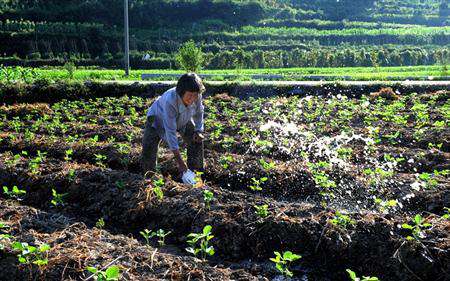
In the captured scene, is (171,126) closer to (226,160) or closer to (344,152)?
(226,160)

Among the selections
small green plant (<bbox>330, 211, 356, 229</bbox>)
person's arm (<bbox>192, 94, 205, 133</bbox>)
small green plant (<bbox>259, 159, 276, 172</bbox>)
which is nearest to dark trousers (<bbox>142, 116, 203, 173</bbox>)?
person's arm (<bbox>192, 94, 205, 133</bbox>)

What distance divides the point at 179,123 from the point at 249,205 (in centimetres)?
146

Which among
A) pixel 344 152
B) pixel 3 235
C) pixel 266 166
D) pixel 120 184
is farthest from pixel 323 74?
pixel 3 235

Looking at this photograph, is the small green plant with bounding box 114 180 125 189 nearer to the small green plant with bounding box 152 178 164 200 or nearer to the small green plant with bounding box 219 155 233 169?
the small green plant with bounding box 152 178 164 200

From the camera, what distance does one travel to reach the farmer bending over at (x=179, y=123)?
5.27 m

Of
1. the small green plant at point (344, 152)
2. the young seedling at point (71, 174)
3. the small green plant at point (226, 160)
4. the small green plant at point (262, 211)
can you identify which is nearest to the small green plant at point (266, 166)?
the small green plant at point (226, 160)

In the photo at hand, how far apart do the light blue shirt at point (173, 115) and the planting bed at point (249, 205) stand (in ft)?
1.77

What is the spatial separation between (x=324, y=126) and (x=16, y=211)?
235 inches

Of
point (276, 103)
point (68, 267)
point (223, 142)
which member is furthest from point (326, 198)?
point (276, 103)

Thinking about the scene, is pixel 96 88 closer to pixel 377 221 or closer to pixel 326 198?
pixel 326 198

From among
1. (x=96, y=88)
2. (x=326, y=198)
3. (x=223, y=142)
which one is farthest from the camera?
(x=96, y=88)

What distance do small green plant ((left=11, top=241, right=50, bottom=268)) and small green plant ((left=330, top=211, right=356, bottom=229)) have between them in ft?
7.66

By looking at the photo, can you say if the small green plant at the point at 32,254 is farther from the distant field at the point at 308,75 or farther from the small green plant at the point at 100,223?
the distant field at the point at 308,75

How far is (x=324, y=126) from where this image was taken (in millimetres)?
9250
